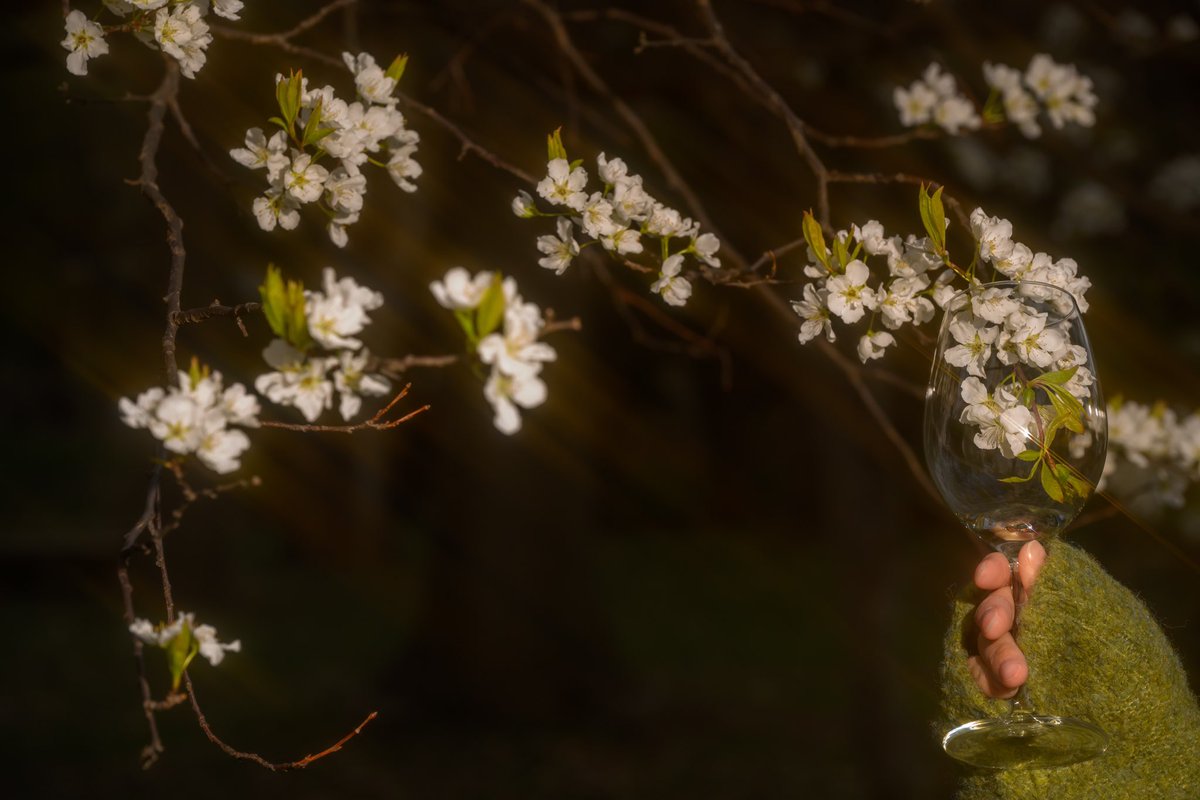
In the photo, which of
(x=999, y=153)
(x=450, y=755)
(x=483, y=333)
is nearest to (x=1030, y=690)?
(x=483, y=333)

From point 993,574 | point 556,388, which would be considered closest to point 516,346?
point 993,574

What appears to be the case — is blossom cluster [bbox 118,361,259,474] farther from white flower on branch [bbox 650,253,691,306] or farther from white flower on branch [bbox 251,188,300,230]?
white flower on branch [bbox 650,253,691,306]

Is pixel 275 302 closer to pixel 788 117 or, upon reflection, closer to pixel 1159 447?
pixel 788 117

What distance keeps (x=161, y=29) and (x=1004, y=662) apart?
4.65 ft

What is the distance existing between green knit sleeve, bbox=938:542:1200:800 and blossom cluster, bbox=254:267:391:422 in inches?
40.3

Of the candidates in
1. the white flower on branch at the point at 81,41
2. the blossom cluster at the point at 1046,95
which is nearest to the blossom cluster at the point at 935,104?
the blossom cluster at the point at 1046,95

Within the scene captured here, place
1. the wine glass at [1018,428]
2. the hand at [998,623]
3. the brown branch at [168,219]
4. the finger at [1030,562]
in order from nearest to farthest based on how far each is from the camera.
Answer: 1. the brown branch at [168,219]
2. the wine glass at [1018,428]
3. the hand at [998,623]
4. the finger at [1030,562]

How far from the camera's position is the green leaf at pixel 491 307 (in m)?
0.99

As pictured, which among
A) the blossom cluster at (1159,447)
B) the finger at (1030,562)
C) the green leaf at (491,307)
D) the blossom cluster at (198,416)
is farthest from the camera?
the blossom cluster at (1159,447)

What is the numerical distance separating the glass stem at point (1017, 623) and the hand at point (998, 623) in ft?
0.03

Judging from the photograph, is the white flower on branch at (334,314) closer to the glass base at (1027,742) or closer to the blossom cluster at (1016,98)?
the glass base at (1027,742)

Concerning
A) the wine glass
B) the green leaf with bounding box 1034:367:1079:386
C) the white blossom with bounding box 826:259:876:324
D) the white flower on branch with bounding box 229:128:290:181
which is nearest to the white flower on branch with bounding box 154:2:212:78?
the white flower on branch with bounding box 229:128:290:181

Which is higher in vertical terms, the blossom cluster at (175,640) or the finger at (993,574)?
the finger at (993,574)

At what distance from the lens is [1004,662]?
1.51m
